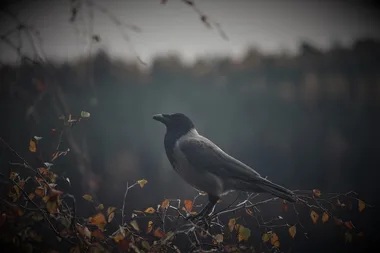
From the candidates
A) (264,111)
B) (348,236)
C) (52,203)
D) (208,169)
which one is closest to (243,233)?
(348,236)

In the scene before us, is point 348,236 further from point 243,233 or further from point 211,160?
point 211,160

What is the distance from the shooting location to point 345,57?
19656mm

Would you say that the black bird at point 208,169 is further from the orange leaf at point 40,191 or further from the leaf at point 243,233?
the orange leaf at point 40,191

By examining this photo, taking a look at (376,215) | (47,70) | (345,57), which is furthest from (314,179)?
(47,70)

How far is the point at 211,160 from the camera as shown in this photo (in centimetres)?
454

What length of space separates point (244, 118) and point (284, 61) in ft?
10.8

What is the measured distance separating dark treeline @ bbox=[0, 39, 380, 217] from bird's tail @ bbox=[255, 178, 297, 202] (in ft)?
37.6

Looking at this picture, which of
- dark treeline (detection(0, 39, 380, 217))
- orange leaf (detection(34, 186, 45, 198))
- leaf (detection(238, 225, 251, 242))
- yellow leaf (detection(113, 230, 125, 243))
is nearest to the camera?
yellow leaf (detection(113, 230, 125, 243))

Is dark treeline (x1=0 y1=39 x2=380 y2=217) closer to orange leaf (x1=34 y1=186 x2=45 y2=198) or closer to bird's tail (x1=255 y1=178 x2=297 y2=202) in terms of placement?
bird's tail (x1=255 y1=178 x2=297 y2=202)

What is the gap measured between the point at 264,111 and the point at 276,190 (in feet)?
56.7

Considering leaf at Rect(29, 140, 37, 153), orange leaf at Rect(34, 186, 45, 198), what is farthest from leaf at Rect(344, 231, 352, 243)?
leaf at Rect(29, 140, 37, 153)

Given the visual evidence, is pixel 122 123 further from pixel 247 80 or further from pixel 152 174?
pixel 247 80

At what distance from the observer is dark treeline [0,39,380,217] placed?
17.4 metres

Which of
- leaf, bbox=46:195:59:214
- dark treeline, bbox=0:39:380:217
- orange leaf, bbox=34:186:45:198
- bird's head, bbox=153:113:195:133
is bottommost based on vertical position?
dark treeline, bbox=0:39:380:217
